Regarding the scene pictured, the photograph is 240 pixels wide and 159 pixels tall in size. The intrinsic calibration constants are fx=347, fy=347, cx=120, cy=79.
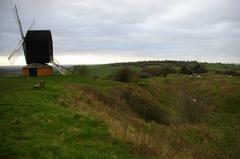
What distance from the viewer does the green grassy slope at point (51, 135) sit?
39.5 feet

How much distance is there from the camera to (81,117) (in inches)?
703

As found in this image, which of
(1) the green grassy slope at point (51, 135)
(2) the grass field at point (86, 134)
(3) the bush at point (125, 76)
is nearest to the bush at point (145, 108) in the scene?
(2) the grass field at point (86, 134)

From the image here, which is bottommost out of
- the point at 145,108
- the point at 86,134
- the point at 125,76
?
the point at 145,108

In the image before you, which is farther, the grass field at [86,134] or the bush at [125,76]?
the bush at [125,76]

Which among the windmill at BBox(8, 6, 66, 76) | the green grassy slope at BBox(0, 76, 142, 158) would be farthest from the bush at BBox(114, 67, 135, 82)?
the green grassy slope at BBox(0, 76, 142, 158)

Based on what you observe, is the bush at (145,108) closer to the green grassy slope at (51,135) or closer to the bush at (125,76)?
the green grassy slope at (51,135)

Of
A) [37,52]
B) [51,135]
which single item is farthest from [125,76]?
[51,135]

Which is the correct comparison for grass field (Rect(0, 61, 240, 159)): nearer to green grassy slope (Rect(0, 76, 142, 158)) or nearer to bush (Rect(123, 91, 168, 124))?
green grassy slope (Rect(0, 76, 142, 158))

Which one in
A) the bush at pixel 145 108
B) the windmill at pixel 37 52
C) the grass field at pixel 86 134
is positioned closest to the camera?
the grass field at pixel 86 134

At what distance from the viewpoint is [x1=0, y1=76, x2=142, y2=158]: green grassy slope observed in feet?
39.5

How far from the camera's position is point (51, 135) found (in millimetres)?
14227

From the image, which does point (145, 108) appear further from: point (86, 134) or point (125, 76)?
point (86, 134)

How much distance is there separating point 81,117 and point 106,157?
606 cm

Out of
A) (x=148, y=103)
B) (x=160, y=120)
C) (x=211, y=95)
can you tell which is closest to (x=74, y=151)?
(x=160, y=120)
